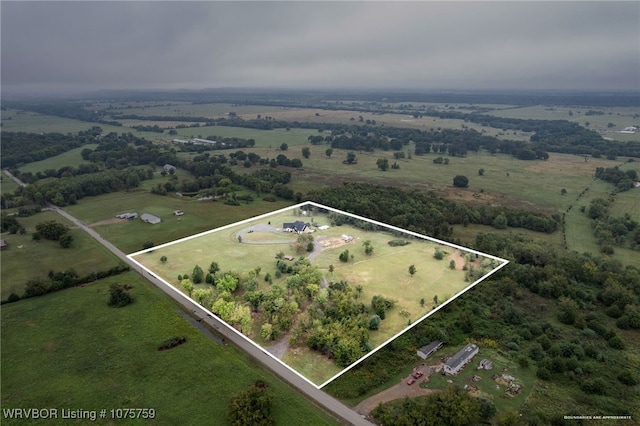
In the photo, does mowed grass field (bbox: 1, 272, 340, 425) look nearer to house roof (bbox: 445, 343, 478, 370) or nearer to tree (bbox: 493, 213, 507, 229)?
house roof (bbox: 445, 343, 478, 370)

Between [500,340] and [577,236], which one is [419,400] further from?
[577,236]

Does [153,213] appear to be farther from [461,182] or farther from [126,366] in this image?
[461,182]

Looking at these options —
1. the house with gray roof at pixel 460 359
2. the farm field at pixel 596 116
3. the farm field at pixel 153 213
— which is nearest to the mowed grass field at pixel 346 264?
the house with gray roof at pixel 460 359

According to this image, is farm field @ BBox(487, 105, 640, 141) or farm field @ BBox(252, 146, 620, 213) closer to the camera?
farm field @ BBox(252, 146, 620, 213)

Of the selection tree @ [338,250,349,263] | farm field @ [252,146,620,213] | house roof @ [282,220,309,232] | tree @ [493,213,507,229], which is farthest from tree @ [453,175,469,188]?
tree @ [338,250,349,263]

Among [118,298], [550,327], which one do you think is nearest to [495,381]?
[550,327]
